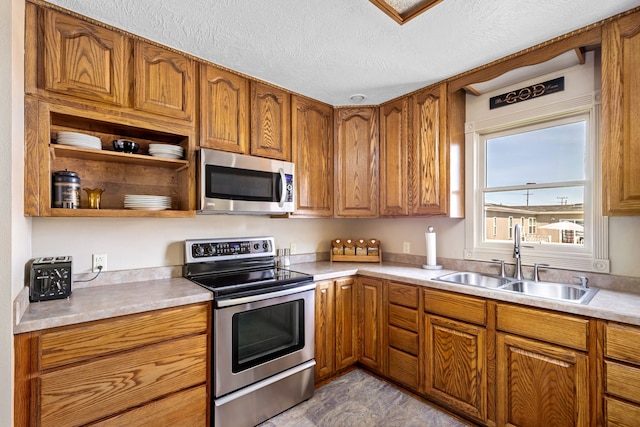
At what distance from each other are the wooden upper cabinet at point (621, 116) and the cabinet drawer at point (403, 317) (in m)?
1.29

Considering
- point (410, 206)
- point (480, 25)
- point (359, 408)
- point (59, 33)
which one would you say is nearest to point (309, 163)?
point (410, 206)

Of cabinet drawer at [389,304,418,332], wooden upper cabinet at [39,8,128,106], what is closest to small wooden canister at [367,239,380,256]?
cabinet drawer at [389,304,418,332]

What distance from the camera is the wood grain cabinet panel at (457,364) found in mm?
1837

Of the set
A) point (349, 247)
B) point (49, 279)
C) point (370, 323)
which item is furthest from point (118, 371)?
A: point (349, 247)

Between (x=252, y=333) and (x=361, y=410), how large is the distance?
36.7 inches

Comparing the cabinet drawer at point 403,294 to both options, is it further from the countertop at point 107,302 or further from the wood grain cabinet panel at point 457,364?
the countertop at point 107,302

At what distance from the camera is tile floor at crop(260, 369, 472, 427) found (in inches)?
75.5

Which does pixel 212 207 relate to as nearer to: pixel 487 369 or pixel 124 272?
pixel 124 272

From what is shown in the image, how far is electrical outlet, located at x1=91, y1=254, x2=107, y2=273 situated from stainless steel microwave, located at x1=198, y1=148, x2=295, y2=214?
67 cm

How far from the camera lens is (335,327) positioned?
242 centimetres

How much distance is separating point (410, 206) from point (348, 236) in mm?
951

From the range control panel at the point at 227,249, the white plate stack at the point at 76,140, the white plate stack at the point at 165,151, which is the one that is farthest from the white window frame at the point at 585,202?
the white plate stack at the point at 76,140

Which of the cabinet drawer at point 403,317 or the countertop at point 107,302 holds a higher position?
the countertop at point 107,302

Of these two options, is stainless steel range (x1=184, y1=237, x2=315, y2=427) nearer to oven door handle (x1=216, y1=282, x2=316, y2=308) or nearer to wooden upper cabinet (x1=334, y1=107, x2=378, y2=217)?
oven door handle (x1=216, y1=282, x2=316, y2=308)
